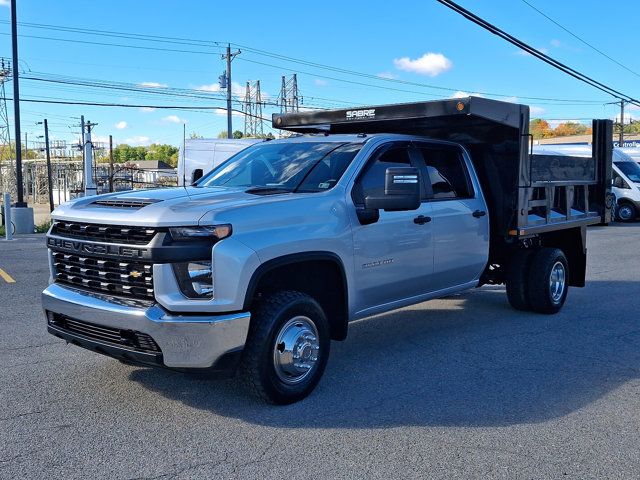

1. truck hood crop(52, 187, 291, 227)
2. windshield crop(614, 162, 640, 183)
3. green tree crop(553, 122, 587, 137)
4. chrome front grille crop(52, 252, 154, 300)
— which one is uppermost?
green tree crop(553, 122, 587, 137)

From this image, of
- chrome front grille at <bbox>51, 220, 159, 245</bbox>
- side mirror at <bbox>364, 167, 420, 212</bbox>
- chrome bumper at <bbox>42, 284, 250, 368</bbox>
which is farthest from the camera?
side mirror at <bbox>364, 167, 420, 212</bbox>

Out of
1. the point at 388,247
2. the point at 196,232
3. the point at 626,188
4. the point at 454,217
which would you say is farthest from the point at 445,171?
the point at 626,188

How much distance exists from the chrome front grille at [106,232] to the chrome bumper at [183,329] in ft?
1.33

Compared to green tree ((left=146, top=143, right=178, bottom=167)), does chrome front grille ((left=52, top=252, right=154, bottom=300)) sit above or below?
below

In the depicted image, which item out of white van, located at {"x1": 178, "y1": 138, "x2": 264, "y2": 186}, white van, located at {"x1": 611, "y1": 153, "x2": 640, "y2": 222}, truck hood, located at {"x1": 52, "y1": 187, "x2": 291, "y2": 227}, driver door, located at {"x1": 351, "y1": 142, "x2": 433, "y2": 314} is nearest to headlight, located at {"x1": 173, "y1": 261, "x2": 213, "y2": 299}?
truck hood, located at {"x1": 52, "y1": 187, "x2": 291, "y2": 227}

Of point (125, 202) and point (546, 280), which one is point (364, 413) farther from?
point (546, 280)

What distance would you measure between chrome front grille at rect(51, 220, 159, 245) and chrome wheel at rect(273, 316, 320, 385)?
111 centimetres

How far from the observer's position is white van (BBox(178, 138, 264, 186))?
19.9 m

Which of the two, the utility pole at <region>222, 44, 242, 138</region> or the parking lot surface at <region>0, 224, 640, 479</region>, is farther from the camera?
the utility pole at <region>222, 44, 242, 138</region>

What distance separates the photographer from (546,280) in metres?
7.29

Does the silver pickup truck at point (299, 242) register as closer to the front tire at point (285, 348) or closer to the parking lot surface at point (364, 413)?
the front tire at point (285, 348)

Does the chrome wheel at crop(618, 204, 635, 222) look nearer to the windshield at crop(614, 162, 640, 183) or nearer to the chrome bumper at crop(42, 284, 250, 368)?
Result: the windshield at crop(614, 162, 640, 183)

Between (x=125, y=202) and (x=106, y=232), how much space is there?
0.93 feet

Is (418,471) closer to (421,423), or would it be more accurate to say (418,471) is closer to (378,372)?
(421,423)
